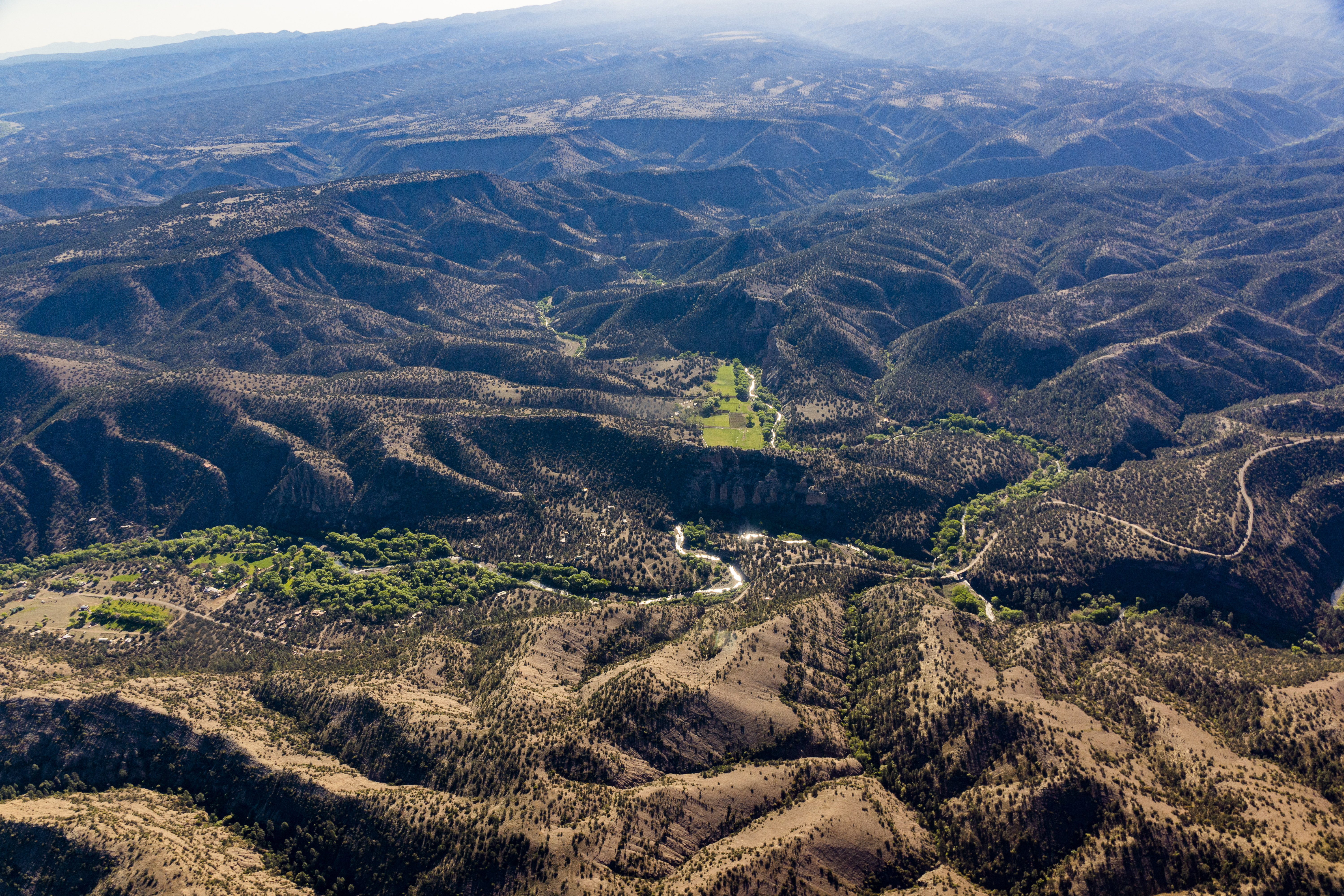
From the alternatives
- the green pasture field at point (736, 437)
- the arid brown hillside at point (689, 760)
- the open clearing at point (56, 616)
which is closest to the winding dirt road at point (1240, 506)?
the arid brown hillside at point (689, 760)

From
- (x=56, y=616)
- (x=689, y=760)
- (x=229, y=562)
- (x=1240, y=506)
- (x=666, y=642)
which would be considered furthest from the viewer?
(x=229, y=562)

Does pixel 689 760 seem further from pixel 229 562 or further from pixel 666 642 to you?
pixel 229 562

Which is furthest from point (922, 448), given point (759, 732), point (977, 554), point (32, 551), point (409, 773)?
point (32, 551)

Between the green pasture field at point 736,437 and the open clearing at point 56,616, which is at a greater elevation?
the open clearing at point 56,616

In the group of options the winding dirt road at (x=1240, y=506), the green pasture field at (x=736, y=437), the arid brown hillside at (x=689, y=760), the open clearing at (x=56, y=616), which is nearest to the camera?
the arid brown hillside at (x=689, y=760)

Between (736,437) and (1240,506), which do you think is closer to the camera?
(1240,506)

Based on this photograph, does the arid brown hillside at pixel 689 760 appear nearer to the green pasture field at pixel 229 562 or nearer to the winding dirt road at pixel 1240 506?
the winding dirt road at pixel 1240 506

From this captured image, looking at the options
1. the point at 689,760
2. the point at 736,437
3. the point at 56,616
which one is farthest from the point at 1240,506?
the point at 56,616

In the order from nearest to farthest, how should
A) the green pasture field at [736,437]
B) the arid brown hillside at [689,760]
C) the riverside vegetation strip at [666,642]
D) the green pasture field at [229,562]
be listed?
1. the arid brown hillside at [689,760]
2. the riverside vegetation strip at [666,642]
3. the green pasture field at [229,562]
4. the green pasture field at [736,437]

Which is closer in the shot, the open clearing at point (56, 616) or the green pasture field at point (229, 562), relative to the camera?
the open clearing at point (56, 616)

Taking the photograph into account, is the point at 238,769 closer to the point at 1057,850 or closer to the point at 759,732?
the point at 759,732

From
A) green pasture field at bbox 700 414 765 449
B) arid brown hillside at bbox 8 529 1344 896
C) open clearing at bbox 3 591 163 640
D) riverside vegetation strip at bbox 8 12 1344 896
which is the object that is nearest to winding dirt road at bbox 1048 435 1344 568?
riverside vegetation strip at bbox 8 12 1344 896
